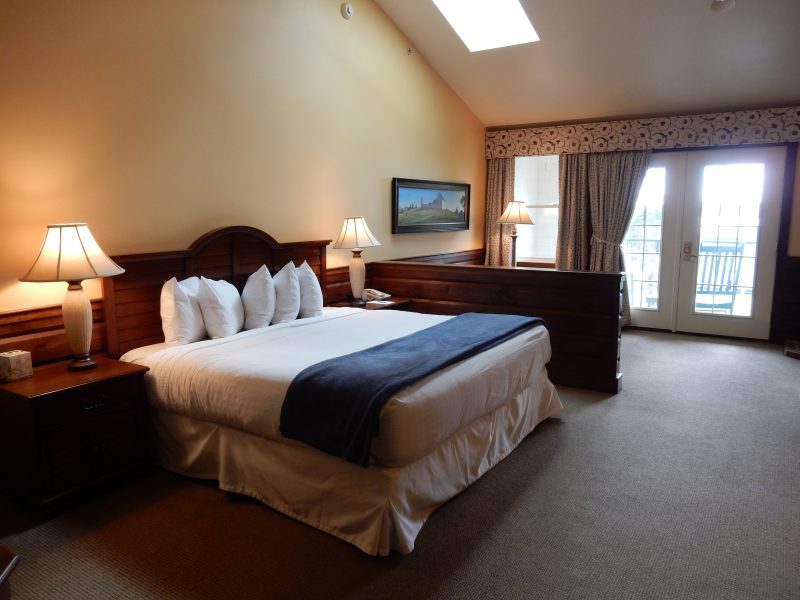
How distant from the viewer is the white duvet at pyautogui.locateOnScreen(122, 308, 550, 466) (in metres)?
2.14

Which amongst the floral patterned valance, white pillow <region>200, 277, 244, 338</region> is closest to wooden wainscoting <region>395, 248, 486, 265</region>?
the floral patterned valance

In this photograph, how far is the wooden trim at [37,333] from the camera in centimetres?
265

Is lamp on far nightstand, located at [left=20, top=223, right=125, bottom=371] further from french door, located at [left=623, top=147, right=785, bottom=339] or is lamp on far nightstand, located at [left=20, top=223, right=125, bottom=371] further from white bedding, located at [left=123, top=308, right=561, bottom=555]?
french door, located at [left=623, top=147, right=785, bottom=339]

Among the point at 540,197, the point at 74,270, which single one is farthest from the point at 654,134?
the point at 74,270

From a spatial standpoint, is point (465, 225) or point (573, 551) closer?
point (573, 551)

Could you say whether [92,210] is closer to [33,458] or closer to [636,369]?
[33,458]

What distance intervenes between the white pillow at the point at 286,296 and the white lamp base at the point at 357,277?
75 cm

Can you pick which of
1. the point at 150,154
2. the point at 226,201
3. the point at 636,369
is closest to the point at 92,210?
the point at 150,154

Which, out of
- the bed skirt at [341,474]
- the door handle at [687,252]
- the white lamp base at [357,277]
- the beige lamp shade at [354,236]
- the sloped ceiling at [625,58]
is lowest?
the bed skirt at [341,474]

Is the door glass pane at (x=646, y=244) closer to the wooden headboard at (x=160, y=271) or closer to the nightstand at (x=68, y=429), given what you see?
the wooden headboard at (x=160, y=271)

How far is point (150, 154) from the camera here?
10.5 feet

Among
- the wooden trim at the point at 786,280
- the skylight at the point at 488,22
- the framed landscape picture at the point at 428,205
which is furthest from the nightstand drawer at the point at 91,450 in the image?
the wooden trim at the point at 786,280

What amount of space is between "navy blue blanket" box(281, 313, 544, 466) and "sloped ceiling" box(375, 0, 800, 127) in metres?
3.41

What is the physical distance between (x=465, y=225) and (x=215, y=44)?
352 cm
